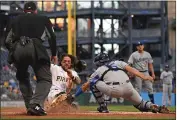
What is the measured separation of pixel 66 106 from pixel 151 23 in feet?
125

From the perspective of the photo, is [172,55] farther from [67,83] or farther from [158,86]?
[67,83]

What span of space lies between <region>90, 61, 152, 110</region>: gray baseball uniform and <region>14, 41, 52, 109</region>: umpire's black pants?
4.08 ft

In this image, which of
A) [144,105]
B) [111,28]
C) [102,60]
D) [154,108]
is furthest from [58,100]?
[111,28]

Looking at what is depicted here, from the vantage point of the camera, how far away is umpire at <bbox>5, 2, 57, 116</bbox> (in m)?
7.40

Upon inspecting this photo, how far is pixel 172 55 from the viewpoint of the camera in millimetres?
42594

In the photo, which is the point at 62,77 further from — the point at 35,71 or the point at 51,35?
the point at 51,35

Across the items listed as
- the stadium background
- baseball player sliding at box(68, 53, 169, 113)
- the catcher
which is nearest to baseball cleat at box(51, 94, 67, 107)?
the catcher

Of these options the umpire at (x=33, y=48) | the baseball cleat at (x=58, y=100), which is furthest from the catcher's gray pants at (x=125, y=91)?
the umpire at (x=33, y=48)

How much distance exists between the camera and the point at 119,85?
846cm

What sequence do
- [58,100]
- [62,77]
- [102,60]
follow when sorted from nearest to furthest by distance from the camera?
[102,60]
[58,100]
[62,77]

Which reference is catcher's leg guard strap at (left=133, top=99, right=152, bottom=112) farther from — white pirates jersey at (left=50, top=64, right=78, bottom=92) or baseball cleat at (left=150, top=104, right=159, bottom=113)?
white pirates jersey at (left=50, top=64, right=78, bottom=92)

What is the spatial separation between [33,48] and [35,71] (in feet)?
1.34

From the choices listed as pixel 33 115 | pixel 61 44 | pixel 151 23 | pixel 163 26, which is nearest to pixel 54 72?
pixel 33 115

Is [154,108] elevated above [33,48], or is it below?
below
